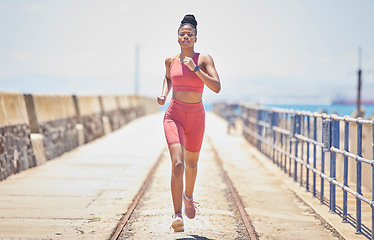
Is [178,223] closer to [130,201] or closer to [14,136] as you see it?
[130,201]

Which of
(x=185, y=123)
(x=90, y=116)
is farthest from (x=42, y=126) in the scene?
(x=185, y=123)

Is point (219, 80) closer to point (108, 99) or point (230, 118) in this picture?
point (108, 99)

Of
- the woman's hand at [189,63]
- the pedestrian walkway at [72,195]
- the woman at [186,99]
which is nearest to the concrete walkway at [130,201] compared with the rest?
the pedestrian walkway at [72,195]

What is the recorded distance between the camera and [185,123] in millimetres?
5996

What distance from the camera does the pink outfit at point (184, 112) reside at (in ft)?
19.4

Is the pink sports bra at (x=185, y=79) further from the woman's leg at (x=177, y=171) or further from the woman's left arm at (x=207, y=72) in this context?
the woman's leg at (x=177, y=171)

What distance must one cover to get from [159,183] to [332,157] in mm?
3358

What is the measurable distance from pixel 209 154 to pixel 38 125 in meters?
4.95

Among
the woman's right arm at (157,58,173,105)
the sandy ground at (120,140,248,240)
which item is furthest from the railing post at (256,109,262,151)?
the woman's right arm at (157,58,173,105)

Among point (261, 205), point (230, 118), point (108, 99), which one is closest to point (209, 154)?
point (261, 205)

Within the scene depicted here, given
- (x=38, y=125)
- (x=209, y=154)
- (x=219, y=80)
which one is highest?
(x=219, y=80)

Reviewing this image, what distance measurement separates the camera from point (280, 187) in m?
10.1

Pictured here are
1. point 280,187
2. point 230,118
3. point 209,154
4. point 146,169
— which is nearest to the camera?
point 280,187

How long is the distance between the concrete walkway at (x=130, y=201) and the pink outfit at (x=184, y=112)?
1045 millimetres
